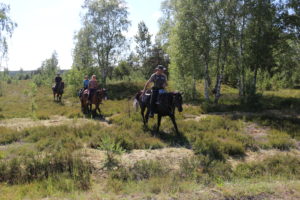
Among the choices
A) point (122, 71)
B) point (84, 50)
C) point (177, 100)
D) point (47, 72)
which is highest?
point (84, 50)

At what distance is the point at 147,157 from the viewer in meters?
7.48

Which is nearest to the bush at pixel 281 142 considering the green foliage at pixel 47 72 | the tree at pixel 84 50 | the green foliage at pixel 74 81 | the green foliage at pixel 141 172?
the green foliage at pixel 141 172

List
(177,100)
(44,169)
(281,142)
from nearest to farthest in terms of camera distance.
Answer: (44,169)
(281,142)
(177,100)

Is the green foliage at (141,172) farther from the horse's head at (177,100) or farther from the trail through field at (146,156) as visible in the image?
the horse's head at (177,100)

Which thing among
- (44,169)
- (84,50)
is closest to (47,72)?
(84,50)

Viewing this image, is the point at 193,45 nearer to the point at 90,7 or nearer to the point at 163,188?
the point at 163,188

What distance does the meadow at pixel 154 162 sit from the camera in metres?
4.98

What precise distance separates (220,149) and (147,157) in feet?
8.88

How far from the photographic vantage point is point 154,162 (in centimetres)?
679

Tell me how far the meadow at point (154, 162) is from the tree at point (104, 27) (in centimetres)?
2308

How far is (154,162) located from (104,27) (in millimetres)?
29518

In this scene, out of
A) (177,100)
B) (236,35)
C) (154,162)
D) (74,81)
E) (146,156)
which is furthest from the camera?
(74,81)

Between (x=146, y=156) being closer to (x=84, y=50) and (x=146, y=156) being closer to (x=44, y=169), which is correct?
(x=44, y=169)

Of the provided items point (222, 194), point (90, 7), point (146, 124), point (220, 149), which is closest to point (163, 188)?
point (222, 194)
